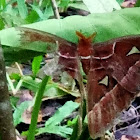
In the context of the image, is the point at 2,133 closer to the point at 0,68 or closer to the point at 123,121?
the point at 0,68

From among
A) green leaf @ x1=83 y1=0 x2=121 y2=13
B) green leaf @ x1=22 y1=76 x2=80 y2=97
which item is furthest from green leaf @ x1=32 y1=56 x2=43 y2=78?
green leaf @ x1=83 y1=0 x2=121 y2=13

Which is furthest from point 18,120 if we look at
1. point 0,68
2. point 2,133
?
point 0,68

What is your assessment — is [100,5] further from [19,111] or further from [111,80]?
[19,111]

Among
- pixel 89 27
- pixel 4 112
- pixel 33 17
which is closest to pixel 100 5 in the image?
pixel 89 27

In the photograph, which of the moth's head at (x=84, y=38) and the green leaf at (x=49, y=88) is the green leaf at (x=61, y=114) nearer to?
the green leaf at (x=49, y=88)

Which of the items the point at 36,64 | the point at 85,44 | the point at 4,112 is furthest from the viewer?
the point at 36,64
